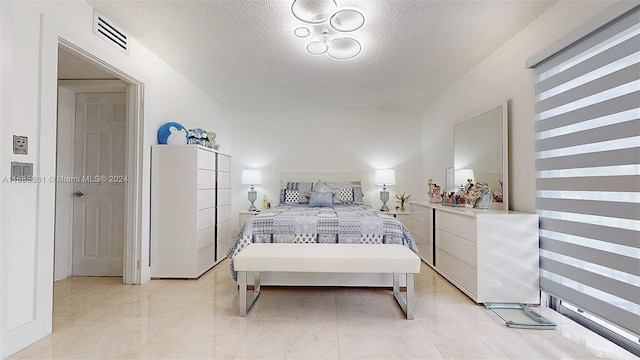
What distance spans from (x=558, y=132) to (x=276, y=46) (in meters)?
2.46

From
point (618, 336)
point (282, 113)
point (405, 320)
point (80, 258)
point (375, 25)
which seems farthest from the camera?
point (282, 113)

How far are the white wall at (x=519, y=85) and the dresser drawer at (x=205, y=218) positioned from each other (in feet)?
10.2

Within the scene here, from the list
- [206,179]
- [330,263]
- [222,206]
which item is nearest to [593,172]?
[330,263]

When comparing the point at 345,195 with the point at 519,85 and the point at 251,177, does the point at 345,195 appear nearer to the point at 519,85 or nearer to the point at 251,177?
the point at 251,177

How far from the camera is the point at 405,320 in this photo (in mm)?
2193

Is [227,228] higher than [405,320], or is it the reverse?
[227,228]

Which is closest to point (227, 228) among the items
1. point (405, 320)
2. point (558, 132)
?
point (405, 320)

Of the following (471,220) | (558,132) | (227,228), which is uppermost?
(558,132)

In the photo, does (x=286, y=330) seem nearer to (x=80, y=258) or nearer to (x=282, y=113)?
(x=80, y=258)

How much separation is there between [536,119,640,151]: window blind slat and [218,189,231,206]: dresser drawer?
11.2ft

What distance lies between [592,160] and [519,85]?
1.03 m

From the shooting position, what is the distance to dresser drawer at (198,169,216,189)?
328 centimetres

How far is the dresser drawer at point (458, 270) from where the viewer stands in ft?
8.26

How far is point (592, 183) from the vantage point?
192 cm
